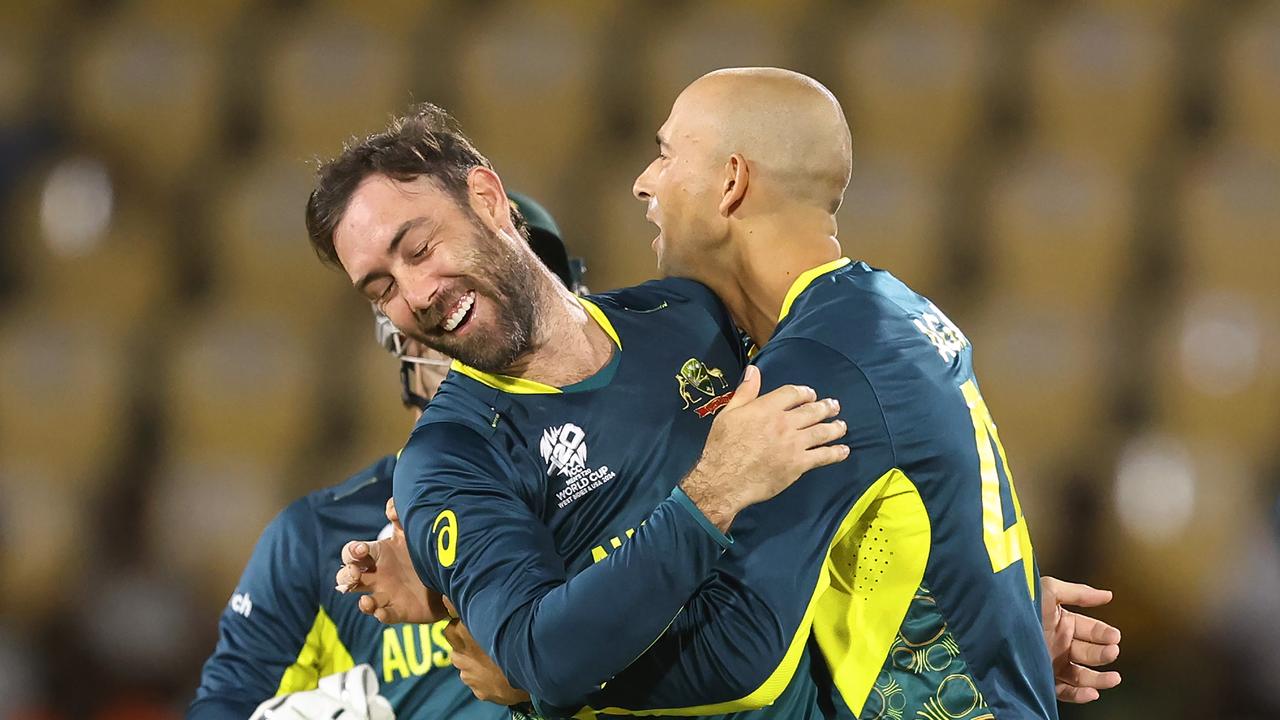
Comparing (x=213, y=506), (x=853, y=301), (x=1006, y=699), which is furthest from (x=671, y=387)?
(x=213, y=506)

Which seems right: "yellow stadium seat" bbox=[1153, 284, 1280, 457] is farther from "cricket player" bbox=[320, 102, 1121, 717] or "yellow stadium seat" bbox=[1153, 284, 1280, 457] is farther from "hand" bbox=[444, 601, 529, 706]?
"hand" bbox=[444, 601, 529, 706]

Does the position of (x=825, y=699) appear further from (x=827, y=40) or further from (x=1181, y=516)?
(x=827, y=40)

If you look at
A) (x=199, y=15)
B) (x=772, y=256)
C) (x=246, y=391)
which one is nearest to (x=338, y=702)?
(x=772, y=256)

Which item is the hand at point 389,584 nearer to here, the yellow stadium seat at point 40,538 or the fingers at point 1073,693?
the fingers at point 1073,693

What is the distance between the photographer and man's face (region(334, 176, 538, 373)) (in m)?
2.06

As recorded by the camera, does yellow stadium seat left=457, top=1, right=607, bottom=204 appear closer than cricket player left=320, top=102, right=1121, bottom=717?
No

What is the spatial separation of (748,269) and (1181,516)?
248cm

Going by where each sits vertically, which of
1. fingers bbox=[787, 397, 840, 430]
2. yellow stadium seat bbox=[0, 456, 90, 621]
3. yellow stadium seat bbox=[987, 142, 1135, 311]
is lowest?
yellow stadium seat bbox=[0, 456, 90, 621]

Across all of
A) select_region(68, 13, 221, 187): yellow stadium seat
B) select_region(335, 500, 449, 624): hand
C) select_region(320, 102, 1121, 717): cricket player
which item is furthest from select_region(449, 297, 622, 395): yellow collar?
select_region(68, 13, 221, 187): yellow stadium seat

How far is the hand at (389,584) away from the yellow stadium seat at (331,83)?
3.09 m

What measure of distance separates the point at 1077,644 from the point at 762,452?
3.08 ft

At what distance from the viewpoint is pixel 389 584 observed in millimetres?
2096

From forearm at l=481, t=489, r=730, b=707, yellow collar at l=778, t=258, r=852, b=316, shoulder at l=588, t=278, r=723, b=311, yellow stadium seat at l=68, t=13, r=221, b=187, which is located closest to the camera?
forearm at l=481, t=489, r=730, b=707

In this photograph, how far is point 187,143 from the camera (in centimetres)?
516
